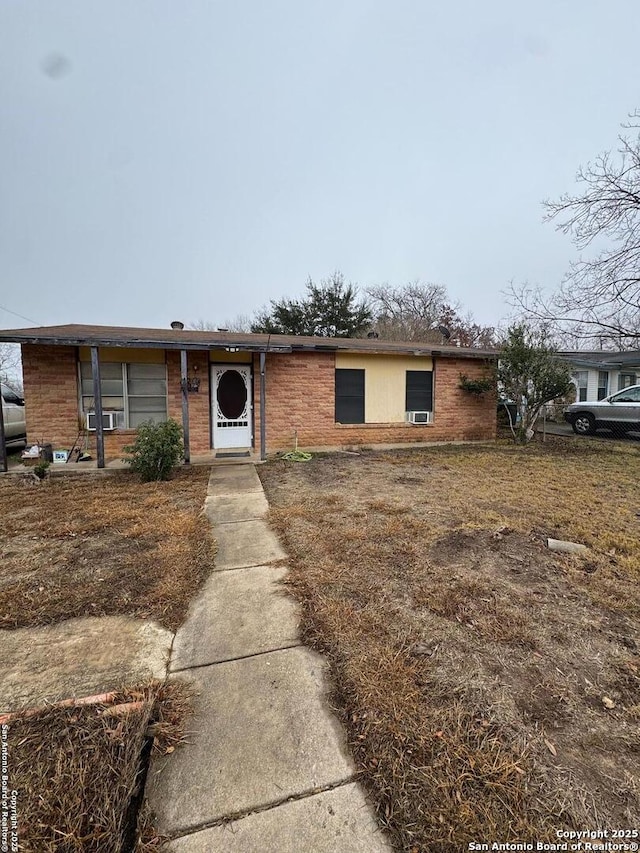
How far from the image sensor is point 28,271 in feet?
72.0

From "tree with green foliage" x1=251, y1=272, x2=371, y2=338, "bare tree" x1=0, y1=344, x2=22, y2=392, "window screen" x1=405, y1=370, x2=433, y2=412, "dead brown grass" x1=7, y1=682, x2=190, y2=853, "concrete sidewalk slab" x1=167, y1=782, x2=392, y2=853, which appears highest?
"tree with green foliage" x1=251, y1=272, x2=371, y2=338

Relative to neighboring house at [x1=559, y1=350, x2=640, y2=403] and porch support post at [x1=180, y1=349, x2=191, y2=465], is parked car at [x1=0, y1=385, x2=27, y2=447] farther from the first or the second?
neighboring house at [x1=559, y1=350, x2=640, y2=403]

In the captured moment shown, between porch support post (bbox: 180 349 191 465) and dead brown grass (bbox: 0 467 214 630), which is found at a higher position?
porch support post (bbox: 180 349 191 465)

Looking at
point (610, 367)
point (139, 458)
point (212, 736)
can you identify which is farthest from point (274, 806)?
point (610, 367)

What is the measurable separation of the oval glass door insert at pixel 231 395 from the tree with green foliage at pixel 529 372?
275 inches

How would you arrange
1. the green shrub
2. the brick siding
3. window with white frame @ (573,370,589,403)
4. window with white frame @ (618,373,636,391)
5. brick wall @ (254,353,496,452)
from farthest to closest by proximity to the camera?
window with white frame @ (573,370,589,403)
window with white frame @ (618,373,636,391)
brick wall @ (254,353,496,452)
the brick siding
the green shrub

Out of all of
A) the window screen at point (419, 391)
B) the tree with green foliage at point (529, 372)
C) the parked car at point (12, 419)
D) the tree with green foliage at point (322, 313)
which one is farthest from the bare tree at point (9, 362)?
the tree with green foliage at point (529, 372)

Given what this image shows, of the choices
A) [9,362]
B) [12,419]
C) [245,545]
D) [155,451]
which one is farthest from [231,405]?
[9,362]

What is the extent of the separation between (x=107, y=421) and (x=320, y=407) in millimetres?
4868

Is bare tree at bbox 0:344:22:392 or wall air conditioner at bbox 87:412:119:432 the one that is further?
bare tree at bbox 0:344:22:392

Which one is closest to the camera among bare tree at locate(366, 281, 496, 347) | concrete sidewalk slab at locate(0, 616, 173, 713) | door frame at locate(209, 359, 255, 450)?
concrete sidewalk slab at locate(0, 616, 173, 713)

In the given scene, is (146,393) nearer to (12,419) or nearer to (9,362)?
(12,419)

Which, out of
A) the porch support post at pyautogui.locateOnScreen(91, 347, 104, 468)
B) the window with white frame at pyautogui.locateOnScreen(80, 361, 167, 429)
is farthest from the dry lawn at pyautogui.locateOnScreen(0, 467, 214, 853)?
the window with white frame at pyautogui.locateOnScreen(80, 361, 167, 429)

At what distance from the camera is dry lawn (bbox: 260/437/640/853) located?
4.51ft
